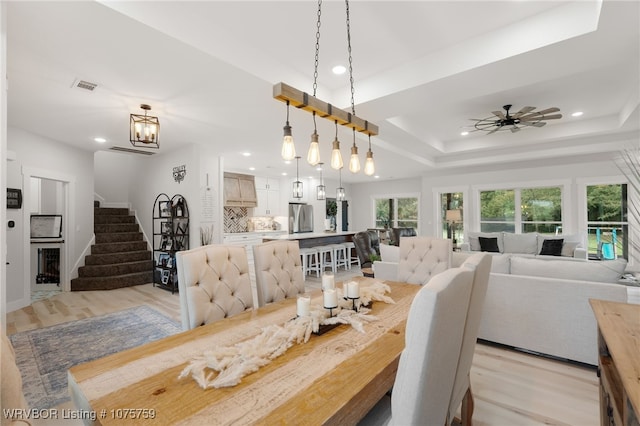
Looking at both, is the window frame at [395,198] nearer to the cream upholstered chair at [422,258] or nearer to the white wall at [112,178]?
the cream upholstered chair at [422,258]

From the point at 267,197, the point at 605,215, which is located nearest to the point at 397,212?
the point at 267,197

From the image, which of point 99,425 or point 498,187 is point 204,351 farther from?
point 498,187

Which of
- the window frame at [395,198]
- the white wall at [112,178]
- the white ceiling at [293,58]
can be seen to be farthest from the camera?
the window frame at [395,198]

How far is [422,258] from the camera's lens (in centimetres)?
266

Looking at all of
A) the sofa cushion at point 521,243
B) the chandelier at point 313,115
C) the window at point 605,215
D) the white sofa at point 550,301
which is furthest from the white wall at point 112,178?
the window at point 605,215

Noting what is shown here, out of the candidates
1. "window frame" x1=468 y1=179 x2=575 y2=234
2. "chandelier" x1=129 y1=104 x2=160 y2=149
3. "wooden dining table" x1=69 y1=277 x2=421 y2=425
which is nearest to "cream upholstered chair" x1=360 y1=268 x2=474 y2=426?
"wooden dining table" x1=69 y1=277 x2=421 y2=425

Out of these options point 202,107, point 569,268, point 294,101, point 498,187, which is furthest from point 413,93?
point 498,187

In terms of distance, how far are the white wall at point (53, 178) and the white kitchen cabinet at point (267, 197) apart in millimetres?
3704

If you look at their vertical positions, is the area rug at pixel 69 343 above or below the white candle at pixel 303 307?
below

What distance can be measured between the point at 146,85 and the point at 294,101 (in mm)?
1988

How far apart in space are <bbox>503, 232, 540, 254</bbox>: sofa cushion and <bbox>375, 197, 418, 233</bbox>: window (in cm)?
309

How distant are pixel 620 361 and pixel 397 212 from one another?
29.5ft

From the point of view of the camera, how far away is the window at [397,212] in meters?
9.51

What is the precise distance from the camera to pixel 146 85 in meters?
2.86
